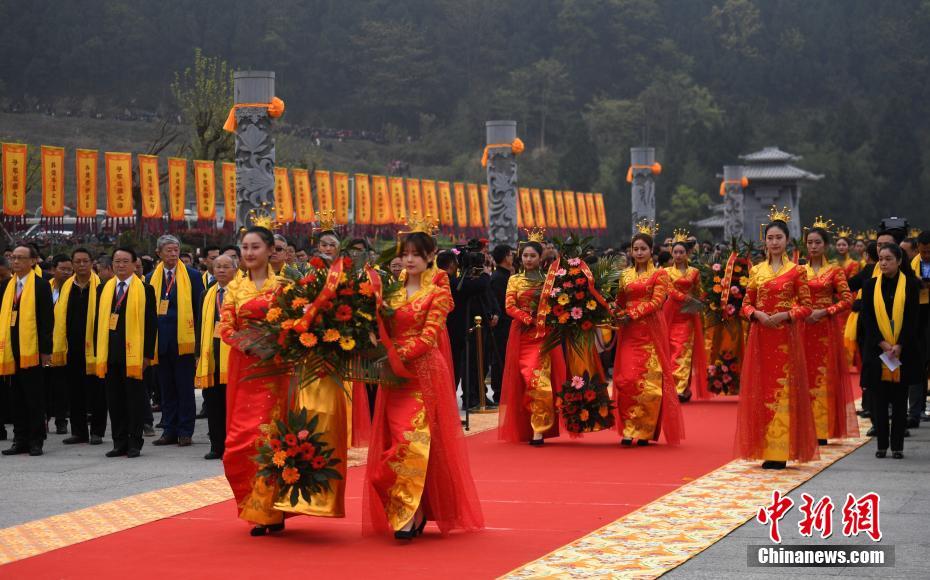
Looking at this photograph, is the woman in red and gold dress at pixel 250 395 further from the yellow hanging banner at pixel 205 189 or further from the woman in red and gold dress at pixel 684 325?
the yellow hanging banner at pixel 205 189

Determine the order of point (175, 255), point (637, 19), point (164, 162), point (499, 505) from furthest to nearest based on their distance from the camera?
point (637, 19)
point (164, 162)
point (175, 255)
point (499, 505)

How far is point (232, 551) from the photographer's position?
5.93 meters

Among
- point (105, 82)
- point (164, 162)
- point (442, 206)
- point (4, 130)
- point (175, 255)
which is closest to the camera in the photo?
point (175, 255)

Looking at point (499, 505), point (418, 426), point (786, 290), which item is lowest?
point (499, 505)

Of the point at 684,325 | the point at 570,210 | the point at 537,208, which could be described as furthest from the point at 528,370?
the point at 570,210

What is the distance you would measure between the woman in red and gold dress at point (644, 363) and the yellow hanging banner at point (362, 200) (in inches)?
737

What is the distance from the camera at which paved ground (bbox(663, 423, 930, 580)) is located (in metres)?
5.37

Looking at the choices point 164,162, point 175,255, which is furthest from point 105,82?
point 175,255

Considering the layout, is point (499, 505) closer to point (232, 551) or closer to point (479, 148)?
point (232, 551)

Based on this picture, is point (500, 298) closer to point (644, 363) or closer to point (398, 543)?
point (644, 363)

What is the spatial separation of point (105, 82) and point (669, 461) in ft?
203

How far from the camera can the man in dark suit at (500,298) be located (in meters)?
12.4

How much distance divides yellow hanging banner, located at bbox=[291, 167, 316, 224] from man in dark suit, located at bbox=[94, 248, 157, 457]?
16.4 meters

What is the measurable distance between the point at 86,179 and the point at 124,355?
496 inches
